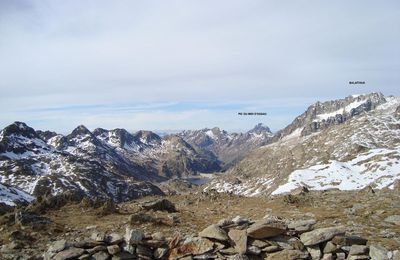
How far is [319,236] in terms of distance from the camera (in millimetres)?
19031

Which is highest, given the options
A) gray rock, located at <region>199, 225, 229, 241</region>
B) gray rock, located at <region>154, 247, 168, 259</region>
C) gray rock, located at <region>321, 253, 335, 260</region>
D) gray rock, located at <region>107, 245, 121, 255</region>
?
gray rock, located at <region>199, 225, 229, 241</region>

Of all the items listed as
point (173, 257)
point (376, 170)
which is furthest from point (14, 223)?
point (376, 170)

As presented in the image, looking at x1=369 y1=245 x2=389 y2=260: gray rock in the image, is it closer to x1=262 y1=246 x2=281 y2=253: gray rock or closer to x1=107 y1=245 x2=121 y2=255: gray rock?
x1=262 y1=246 x2=281 y2=253: gray rock

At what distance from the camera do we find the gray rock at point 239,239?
18750 mm

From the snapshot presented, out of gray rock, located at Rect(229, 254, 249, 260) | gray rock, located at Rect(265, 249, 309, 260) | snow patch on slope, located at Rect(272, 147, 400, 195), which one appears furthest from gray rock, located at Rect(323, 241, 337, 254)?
snow patch on slope, located at Rect(272, 147, 400, 195)

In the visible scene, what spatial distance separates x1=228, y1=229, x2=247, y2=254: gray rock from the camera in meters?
18.8

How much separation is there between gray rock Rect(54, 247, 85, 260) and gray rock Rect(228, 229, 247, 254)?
7.19 metres

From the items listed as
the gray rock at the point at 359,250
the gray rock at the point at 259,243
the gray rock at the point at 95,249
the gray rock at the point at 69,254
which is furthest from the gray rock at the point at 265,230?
the gray rock at the point at 69,254

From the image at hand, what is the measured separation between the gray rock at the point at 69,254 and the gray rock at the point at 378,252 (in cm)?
1347

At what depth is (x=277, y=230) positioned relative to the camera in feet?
63.8

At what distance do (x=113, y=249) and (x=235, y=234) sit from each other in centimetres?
593

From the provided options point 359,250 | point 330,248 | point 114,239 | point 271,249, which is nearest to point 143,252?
point 114,239

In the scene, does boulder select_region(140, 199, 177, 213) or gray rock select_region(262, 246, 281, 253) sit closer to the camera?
gray rock select_region(262, 246, 281, 253)

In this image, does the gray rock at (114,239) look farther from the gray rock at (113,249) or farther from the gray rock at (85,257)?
the gray rock at (85,257)
